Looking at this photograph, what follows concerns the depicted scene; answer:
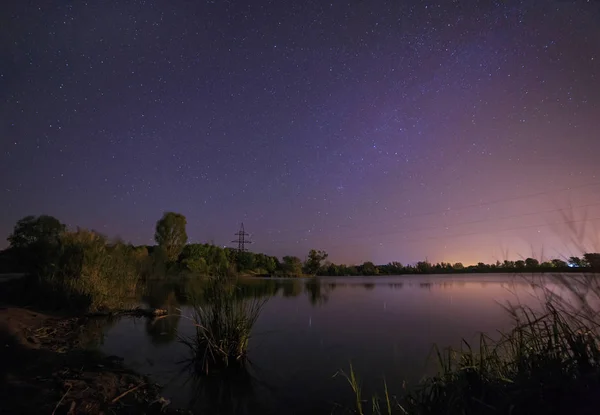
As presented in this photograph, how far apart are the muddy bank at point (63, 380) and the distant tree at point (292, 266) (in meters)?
90.9

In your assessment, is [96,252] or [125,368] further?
[96,252]

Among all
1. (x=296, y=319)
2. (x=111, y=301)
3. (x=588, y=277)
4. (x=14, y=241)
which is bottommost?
(x=296, y=319)

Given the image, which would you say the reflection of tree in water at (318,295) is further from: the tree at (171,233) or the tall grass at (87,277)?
the tree at (171,233)

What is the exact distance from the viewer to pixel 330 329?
424 inches

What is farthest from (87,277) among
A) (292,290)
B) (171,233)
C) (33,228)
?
(171,233)

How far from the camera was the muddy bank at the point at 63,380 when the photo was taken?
12.2ft

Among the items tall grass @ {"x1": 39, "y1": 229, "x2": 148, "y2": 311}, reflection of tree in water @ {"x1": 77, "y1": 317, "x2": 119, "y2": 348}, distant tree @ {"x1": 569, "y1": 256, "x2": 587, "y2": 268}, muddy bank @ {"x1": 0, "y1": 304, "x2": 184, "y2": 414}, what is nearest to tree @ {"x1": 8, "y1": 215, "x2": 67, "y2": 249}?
tall grass @ {"x1": 39, "y1": 229, "x2": 148, "y2": 311}

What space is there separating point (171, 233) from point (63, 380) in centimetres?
6442

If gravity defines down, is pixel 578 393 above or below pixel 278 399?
above

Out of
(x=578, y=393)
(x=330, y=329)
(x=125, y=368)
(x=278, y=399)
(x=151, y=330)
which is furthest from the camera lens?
(x=330, y=329)

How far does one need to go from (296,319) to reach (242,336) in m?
6.17

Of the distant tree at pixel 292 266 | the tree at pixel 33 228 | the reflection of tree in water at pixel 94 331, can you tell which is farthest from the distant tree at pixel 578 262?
the distant tree at pixel 292 266

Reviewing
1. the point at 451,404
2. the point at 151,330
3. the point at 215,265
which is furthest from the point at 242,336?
the point at 451,404

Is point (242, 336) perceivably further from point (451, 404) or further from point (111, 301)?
point (111, 301)
